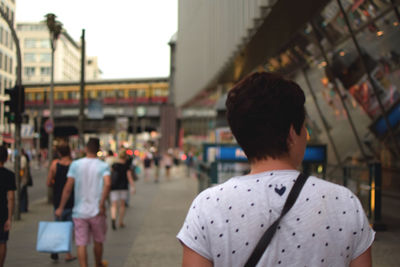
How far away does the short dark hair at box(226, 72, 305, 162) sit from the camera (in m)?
1.72

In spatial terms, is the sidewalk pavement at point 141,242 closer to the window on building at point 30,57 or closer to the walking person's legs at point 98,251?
the walking person's legs at point 98,251

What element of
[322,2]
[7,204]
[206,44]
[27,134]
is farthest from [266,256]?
[206,44]

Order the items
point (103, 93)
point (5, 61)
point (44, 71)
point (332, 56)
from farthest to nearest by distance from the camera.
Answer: point (44, 71) < point (5, 61) < point (103, 93) < point (332, 56)

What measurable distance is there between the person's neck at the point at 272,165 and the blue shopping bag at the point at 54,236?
4.95 meters

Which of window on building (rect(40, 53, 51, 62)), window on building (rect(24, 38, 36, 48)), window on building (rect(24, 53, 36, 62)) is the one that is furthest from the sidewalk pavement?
window on building (rect(40, 53, 51, 62))

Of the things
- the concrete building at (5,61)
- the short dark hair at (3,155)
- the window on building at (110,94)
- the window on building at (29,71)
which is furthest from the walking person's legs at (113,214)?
the window on building at (29,71)

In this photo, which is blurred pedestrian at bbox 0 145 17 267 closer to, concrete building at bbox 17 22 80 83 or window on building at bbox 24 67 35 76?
concrete building at bbox 17 22 80 83

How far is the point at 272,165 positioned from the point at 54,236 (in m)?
5.06

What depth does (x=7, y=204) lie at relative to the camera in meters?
5.53

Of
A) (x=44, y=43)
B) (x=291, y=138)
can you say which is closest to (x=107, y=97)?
(x=44, y=43)

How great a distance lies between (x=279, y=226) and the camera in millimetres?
1623

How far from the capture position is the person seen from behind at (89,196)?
6180 mm

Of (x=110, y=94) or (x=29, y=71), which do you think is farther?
(x=29, y=71)

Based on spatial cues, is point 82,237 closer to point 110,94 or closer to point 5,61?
point 110,94
